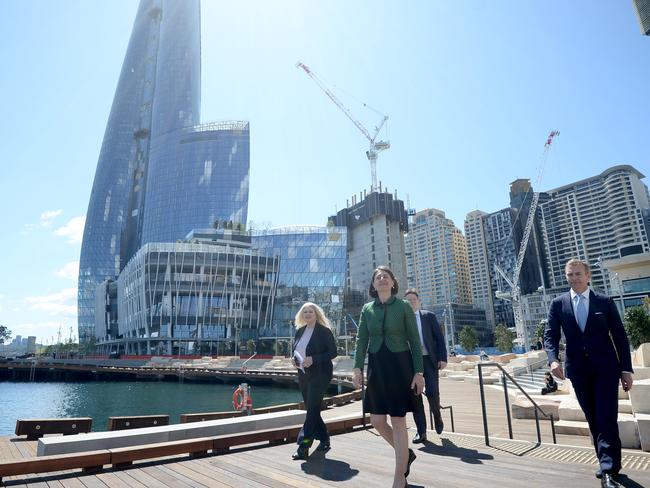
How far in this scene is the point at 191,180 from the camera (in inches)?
5468

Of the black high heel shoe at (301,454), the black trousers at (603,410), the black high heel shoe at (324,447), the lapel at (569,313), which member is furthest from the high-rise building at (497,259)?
the black high heel shoe at (301,454)

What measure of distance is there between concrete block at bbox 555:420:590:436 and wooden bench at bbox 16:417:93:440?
28.0 ft

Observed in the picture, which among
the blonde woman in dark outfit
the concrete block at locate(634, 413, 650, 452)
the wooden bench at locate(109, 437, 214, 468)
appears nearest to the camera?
the wooden bench at locate(109, 437, 214, 468)

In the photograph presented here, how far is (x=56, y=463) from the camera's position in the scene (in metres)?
4.44

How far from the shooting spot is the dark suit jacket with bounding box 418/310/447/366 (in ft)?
22.3

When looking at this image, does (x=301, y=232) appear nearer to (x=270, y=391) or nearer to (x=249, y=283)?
(x=249, y=283)

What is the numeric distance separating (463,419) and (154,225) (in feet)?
477

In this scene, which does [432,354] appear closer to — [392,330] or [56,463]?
[392,330]

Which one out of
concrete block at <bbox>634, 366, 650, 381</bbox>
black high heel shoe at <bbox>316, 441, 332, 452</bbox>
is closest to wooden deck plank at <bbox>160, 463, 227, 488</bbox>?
black high heel shoe at <bbox>316, 441, 332, 452</bbox>

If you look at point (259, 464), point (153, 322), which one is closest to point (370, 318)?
point (259, 464)

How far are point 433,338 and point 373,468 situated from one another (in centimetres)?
275

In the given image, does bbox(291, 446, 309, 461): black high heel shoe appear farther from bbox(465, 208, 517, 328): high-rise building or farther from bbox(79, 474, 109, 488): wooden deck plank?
bbox(465, 208, 517, 328): high-rise building

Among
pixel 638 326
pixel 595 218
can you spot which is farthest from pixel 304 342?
pixel 595 218

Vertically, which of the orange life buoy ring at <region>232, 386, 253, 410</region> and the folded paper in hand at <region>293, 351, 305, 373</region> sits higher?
the folded paper in hand at <region>293, 351, 305, 373</region>
